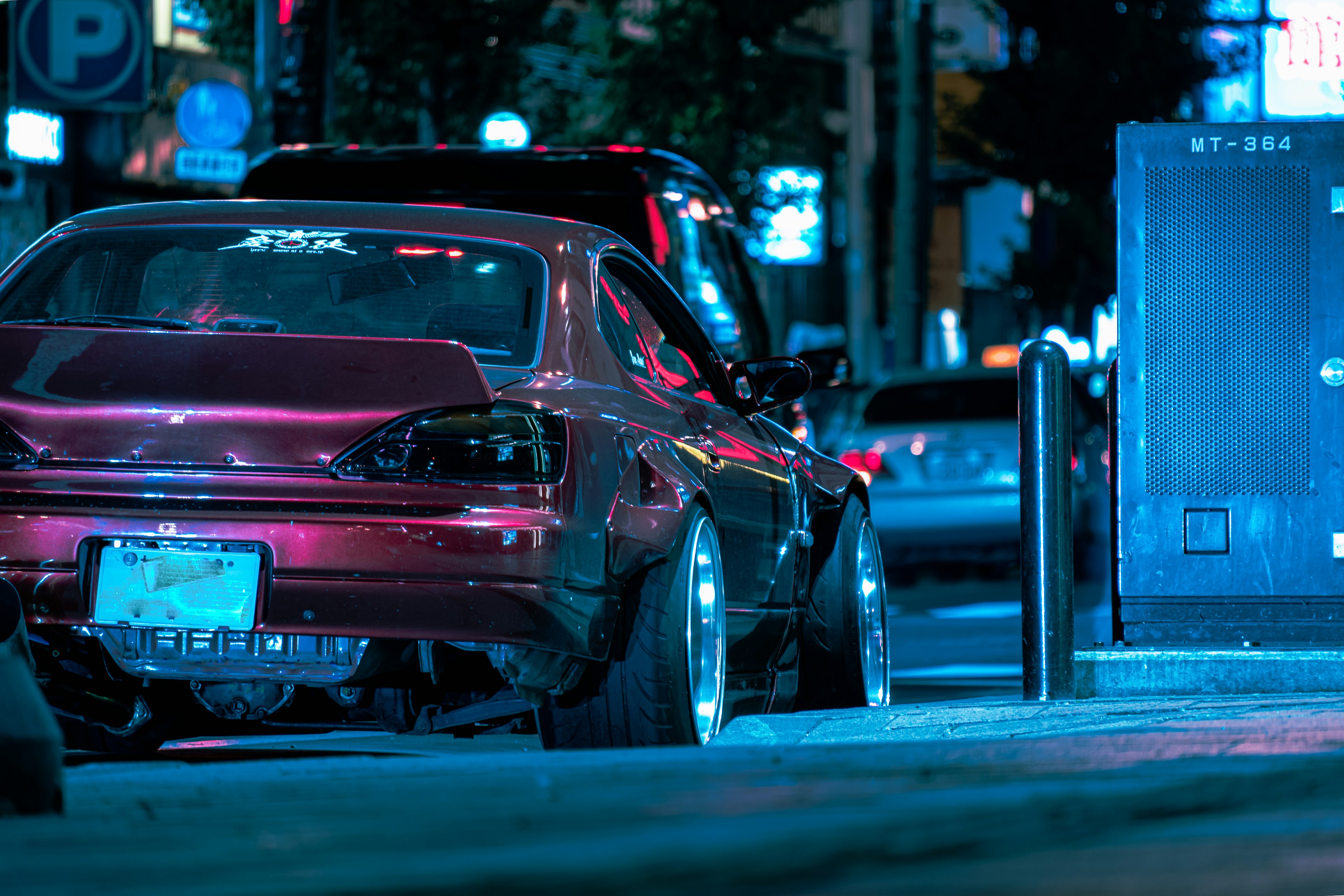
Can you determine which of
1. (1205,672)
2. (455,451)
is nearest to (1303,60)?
(1205,672)

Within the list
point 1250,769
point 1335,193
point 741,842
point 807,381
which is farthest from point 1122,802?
point 1335,193

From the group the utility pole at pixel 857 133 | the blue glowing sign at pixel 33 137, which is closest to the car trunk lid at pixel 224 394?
the blue glowing sign at pixel 33 137

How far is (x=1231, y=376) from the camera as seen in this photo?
24.0 ft

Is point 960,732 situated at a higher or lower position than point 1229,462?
lower

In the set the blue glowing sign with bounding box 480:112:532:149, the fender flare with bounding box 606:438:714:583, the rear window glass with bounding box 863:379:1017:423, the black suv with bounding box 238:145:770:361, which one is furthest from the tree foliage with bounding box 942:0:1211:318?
the fender flare with bounding box 606:438:714:583

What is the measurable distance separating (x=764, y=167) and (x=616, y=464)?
21.0 m

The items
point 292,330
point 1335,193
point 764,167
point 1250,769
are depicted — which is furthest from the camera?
point 764,167

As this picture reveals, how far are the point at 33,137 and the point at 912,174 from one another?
34.1 feet

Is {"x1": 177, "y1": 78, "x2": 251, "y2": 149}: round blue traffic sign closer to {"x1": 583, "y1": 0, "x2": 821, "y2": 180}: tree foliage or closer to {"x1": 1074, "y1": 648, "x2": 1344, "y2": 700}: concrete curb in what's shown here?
{"x1": 583, "y1": 0, "x2": 821, "y2": 180}: tree foliage

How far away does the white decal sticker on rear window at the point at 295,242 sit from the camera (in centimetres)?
595

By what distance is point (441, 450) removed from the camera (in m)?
5.14

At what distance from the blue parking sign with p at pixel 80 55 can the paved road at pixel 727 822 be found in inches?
325

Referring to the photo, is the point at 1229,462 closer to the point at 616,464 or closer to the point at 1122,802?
the point at 616,464

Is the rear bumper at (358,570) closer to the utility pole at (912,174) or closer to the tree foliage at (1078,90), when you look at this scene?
the utility pole at (912,174)
